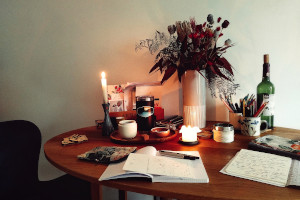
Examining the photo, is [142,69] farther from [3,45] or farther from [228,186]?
[3,45]

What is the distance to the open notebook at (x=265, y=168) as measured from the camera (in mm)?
499

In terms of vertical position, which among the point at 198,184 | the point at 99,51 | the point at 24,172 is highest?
the point at 99,51

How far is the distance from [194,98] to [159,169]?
0.55 meters

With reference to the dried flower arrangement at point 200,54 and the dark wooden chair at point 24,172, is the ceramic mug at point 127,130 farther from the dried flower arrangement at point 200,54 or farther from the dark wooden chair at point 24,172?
the dark wooden chair at point 24,172

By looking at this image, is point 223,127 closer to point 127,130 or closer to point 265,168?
point 265,168

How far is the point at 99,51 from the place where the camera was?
4.76 ft

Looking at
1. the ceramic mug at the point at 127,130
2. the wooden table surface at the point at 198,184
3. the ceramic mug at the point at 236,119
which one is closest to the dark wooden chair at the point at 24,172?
the wooden table surface at the point at 198,184

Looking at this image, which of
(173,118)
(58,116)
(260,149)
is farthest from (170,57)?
(58,116)

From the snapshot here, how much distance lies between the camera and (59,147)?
83cm

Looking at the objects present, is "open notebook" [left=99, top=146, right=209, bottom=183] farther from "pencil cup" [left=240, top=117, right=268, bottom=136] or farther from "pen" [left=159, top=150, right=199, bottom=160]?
"pencil cup" [left=240, top=117, right=268, bottom=136]

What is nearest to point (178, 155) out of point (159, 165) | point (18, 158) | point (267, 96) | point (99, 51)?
point (159, 165)

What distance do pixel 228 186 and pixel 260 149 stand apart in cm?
30

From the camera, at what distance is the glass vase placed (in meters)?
1.01

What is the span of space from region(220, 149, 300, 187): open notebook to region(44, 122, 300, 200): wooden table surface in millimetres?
20
